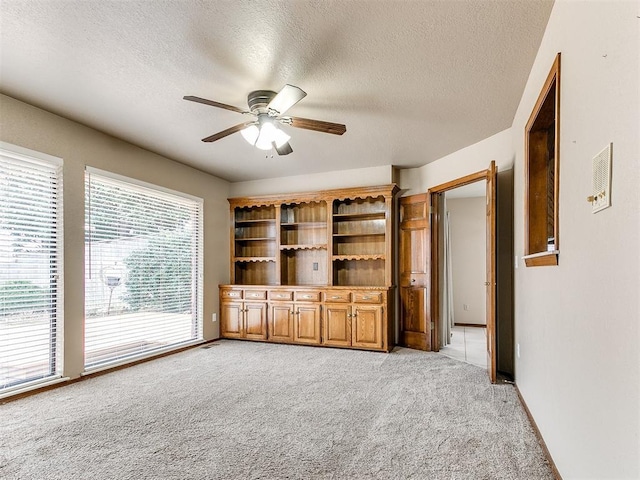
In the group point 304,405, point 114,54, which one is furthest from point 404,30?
point 304,405

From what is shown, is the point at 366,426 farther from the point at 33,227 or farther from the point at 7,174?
the point at 7,174

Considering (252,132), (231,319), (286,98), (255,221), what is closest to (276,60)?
(286,98)

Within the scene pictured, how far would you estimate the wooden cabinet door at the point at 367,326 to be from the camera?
468 centimetres

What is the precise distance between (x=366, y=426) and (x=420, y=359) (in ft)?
6.48

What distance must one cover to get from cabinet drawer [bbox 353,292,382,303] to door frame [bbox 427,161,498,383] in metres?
0.67

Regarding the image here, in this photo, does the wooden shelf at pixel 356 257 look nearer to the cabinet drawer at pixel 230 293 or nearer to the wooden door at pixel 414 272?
the wooden door at pixel 414 272

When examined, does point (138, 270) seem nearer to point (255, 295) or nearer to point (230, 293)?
point (230, 293)

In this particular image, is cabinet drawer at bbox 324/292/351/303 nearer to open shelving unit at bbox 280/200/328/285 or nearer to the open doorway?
open shelving unit at bbox 280/200/328/285

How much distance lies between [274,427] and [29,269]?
8.17 ft

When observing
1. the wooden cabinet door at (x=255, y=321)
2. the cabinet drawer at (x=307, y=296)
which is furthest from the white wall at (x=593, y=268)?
the wooden cabinet door at (x=255, y=321)

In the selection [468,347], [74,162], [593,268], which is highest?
[74,162]

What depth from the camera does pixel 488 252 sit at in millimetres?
3471

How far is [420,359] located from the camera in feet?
14.1

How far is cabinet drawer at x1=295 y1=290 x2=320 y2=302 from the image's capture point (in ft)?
16.4
